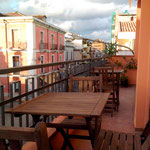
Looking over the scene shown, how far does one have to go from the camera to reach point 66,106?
1.81 metres

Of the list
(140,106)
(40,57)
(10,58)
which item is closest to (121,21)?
(40,57)

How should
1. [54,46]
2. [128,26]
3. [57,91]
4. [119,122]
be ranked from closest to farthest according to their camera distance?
[57,91] < [119,122] < [128,26] < [54,46]

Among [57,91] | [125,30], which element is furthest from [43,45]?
[57,91]

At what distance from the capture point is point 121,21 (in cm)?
1806

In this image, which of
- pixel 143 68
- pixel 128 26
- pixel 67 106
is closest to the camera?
pixel 67 106

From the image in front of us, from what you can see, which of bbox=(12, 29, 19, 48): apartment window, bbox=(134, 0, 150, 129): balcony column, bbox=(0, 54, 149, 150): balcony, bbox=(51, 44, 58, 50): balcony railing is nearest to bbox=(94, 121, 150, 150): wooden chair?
bbox=(0, 54, 149, 150): balcony

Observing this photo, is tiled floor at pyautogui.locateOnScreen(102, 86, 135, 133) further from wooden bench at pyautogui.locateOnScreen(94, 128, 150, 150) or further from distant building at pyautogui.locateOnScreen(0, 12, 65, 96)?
distant building at pyautogui.locateOnScreen(0, 12, 65, 96)

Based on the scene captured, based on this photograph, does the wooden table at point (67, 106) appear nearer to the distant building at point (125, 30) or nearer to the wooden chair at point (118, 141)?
the wooden chair at point (118, 141)

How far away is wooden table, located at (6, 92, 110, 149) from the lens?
5.29 feet

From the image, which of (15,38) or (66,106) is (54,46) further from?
(66,106)

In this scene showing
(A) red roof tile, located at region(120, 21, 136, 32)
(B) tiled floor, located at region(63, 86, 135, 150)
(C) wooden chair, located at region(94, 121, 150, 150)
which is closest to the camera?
(C) wooden chair, located at region(94, 121, 150, 150)

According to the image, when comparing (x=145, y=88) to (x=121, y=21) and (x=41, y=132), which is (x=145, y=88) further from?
(x=121, y=21)

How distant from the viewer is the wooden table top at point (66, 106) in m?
1.62

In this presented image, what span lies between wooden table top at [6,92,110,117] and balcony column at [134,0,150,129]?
1.02m
